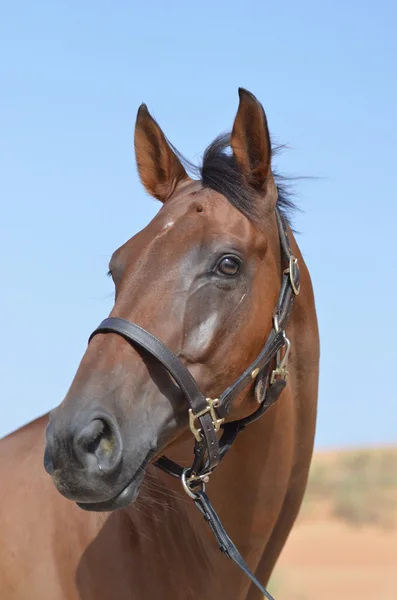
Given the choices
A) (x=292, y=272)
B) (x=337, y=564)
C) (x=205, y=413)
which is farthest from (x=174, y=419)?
(x=337, y=564)

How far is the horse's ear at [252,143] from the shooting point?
4.18 metres

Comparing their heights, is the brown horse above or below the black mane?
below

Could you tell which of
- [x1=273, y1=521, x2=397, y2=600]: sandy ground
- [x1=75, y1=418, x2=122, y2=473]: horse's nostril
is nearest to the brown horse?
[x1=75, y1=418, x2=122, y2=473]: horse's nostril

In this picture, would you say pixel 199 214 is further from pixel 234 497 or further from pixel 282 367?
pixel 234 497

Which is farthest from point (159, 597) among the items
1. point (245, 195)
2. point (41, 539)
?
point (245, 195)

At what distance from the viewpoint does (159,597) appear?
13.5 ft

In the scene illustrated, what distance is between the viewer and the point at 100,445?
3.46 metres

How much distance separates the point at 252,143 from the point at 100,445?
1.68m

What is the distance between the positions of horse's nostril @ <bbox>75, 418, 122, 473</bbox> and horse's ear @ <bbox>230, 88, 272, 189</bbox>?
1478mm

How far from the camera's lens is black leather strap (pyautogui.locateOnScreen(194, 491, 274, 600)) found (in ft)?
13.1

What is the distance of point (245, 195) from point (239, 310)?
23.9 inches

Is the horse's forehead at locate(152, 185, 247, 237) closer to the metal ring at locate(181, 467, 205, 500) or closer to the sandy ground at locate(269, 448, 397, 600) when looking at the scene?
the metal ring at locate(181, 467, 205, 500)

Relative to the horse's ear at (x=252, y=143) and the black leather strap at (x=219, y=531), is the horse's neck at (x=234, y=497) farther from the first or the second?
the horse's ear at (x=252, y=143)

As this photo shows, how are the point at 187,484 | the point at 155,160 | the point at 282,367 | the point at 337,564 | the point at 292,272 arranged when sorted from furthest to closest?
the point at 337,564
the point at 155,160
the point at 292,272
the point at 282,367
the point at 187,484
